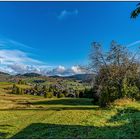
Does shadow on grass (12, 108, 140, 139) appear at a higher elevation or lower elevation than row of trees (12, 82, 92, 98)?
lower

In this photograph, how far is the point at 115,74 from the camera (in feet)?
116

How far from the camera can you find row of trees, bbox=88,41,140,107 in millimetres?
34250

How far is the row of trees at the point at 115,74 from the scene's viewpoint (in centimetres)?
3425

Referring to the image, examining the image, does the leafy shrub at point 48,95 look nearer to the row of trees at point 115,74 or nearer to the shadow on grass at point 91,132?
the row of trees at point 115,74

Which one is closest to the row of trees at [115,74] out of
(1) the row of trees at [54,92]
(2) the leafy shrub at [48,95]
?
(1) the row of trees at [54,92]

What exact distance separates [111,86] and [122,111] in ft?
39.7

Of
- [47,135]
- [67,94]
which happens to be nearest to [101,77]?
[47,135]

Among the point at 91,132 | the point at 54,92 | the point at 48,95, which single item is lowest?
the point at 91,132

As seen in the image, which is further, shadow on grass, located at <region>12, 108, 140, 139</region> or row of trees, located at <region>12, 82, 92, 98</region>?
row of trees, located at <region>12, 82, 92, 98</region>

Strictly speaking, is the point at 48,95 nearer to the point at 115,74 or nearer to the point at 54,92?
the point at 54,92

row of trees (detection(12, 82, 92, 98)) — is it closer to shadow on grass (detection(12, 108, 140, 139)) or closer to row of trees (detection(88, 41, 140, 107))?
row of trees (detection(88, 41, 140, 107))

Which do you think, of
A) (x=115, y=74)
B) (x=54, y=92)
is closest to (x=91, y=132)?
(x=115, y=74)

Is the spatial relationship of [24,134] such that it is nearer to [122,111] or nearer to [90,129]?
[90,129]

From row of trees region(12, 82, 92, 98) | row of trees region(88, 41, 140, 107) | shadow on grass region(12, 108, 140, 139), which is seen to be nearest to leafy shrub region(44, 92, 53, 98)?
row of trees region(12, 82, 92, 98)
